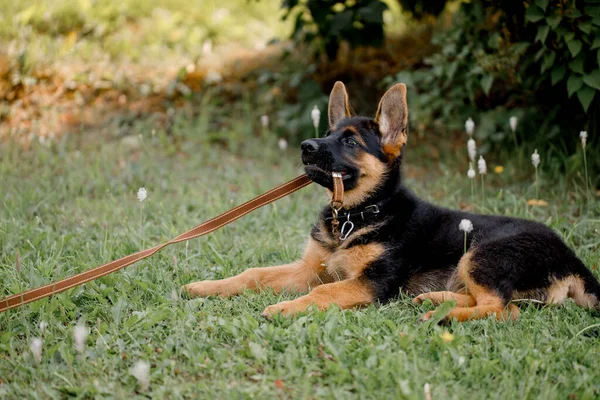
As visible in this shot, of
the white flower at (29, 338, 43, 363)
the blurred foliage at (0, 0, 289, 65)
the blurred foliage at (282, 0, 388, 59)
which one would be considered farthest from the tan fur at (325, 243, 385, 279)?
the blurred foliage at (0, 0, 289, 65)

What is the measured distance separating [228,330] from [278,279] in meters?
0.90

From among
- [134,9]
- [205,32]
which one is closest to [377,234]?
[205,32]

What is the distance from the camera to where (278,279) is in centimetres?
418

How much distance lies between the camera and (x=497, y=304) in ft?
12.0

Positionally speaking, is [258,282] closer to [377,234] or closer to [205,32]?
[377,234]

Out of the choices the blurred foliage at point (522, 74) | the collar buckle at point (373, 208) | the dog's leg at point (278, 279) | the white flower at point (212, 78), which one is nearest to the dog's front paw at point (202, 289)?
the dog's leg at point (278, 279)

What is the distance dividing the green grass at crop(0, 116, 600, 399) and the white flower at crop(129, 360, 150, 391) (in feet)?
0.18

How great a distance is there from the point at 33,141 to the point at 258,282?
4.48 metres

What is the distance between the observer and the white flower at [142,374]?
2625 mm

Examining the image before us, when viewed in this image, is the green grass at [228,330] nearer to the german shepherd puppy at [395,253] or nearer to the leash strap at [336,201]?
the german shepherd puppy at [395,253]

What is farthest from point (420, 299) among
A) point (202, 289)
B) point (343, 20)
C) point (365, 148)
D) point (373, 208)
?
point (343, 20)

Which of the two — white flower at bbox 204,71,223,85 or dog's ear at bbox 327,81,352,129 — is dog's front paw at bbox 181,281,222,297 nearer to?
dog's ear at bbox 327,81,352,129

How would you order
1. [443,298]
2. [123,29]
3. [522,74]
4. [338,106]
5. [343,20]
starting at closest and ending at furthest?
1. [443,298]
2. [338,106]
3. [522,74]
4. [343,20]
5. [123,29]

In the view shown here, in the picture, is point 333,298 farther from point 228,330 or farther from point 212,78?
point 212,78
